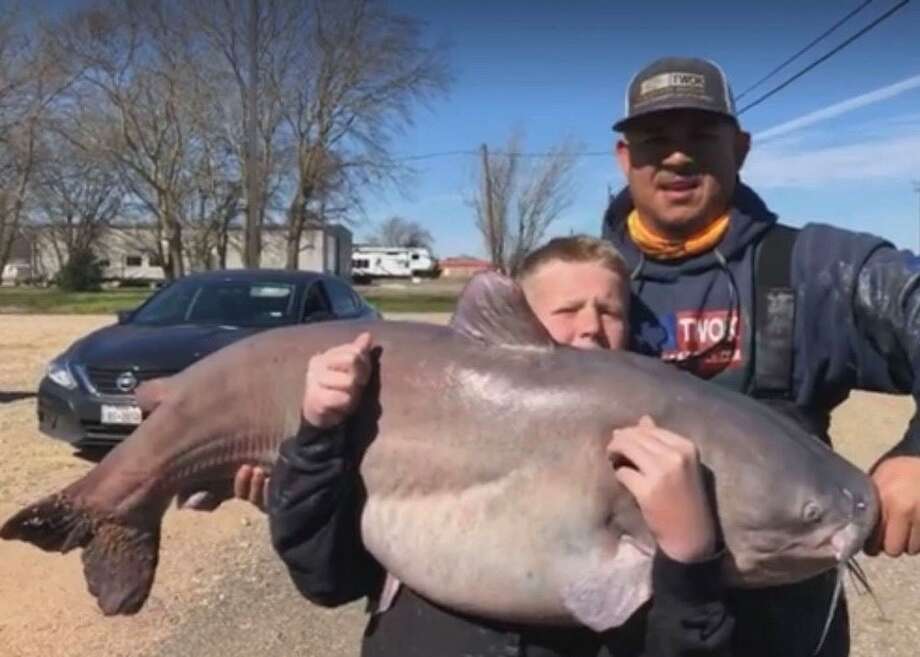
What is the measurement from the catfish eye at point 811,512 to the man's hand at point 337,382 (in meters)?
0.75

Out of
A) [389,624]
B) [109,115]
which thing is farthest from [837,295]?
[109,115]

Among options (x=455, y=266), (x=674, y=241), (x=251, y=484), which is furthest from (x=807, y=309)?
(x=455, y=266)

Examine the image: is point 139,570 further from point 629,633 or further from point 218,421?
point 629,633

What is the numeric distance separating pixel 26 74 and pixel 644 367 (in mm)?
43343

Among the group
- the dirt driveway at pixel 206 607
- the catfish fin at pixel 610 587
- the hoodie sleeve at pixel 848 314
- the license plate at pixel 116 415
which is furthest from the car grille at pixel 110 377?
the catfish fin at pixel 610 587

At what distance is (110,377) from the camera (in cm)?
968

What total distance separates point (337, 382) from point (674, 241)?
823mm

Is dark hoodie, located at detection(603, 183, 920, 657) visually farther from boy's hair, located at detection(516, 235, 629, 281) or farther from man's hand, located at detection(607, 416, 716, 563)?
man's hand, located at detection(607, 416, 716, 563)

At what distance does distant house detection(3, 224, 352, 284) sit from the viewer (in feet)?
183

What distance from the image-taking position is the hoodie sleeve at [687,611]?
1969 mm

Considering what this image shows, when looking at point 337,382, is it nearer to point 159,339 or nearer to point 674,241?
point 674,241

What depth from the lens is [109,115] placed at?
48.7m

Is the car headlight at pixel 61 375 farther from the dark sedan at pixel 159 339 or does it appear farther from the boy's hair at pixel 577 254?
the boy's hair at pixel 577 254

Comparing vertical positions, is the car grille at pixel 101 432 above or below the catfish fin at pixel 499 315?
below
